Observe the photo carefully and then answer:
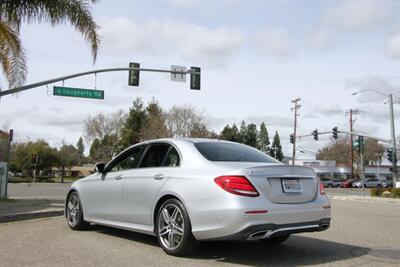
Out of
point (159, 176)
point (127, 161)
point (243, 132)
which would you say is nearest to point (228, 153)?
point (159, 176)

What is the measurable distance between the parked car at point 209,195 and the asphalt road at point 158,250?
0.29m

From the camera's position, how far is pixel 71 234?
7941 mm

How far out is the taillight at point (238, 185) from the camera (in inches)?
222

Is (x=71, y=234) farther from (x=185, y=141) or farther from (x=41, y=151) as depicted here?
(x=41, y=151)

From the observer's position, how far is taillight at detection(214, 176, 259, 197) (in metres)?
5.63

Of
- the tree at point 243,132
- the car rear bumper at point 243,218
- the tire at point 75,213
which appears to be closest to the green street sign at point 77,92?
the tire at point 75,213

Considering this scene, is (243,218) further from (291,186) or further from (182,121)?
(182,121)

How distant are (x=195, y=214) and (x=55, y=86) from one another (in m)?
16.8

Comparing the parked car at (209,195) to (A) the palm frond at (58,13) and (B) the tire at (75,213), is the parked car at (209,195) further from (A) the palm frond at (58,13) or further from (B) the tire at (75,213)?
(A) the palm frond at (58,13)

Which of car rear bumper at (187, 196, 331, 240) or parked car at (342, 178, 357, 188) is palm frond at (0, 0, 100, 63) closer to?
car rear bumper at (187, 196, 331, 240)

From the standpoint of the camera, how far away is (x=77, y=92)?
21688mm

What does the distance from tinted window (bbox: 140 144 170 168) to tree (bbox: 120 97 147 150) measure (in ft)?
199

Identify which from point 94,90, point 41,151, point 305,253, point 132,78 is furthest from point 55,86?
point 41,151

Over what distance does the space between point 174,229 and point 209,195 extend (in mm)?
783
